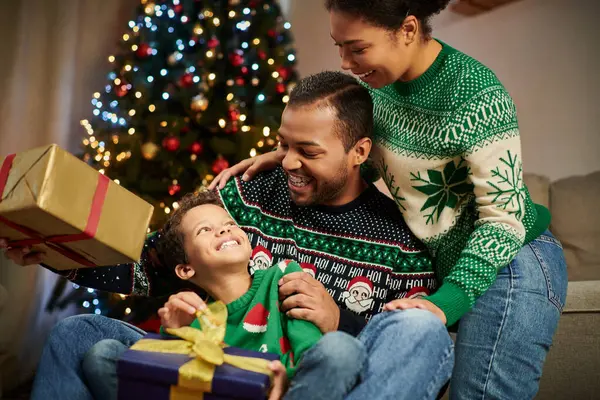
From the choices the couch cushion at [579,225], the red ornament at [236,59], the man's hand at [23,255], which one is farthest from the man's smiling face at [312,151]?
the couch cushion at [579,225]

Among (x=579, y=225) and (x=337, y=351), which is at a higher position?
(x=337, y=351)

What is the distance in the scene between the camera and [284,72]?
10.7ft

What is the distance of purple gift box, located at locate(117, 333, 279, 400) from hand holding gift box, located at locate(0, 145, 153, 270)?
0.22 meters

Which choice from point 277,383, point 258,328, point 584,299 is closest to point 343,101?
point 258,328

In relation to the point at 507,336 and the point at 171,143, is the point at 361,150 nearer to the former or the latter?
the point at 507,336

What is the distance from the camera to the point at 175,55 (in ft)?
10.7

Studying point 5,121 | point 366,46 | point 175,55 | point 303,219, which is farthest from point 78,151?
point 366,46

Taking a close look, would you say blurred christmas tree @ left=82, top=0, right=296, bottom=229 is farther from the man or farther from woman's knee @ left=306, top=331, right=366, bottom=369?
woman's knee @ left=306, top=331, right=366, bottom=369

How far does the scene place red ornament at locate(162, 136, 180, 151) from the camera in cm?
321

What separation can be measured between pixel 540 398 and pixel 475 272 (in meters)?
1.25

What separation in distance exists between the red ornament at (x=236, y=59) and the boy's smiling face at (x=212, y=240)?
1.70 meters

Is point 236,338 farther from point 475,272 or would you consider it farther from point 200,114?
point 200,114

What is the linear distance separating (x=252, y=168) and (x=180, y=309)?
0.51 meters

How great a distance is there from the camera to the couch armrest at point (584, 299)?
8.00 ft
